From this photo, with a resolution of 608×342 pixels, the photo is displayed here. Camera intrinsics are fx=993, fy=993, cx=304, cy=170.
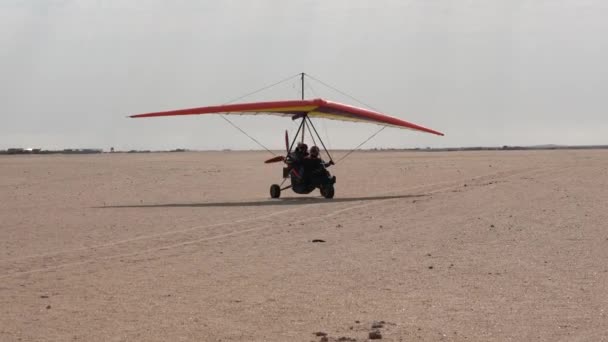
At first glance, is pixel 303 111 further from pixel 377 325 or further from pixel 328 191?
pixel 377 325

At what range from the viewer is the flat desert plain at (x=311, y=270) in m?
7.71

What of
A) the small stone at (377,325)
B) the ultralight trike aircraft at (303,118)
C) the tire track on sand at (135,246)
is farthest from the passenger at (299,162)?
the small stone at (377,325)

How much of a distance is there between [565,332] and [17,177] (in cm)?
2706

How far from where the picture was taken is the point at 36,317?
812 cm

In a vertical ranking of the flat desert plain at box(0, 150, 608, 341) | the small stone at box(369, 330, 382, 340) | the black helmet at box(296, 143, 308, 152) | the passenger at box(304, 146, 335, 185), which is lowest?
the small stone at box(369, 330, 382, 340)

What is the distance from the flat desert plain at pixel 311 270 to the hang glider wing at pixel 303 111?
263cm

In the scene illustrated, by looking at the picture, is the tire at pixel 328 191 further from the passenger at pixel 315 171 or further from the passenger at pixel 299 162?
the passenger at pixel 299 162

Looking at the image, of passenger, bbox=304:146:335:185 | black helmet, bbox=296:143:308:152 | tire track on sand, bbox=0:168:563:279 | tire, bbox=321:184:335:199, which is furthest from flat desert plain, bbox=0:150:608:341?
black helmet, bbox=296:143:308:152

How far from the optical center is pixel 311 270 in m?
10.4

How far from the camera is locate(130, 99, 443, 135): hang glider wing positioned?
2167 cm

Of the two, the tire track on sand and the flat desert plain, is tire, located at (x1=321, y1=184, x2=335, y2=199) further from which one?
the tire track on sand

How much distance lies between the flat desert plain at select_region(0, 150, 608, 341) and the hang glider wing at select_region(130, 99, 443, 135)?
2.63m

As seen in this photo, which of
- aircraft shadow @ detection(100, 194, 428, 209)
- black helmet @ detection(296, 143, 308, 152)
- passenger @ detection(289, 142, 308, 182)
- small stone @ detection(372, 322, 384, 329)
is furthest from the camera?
black helmet @ detection(296, 143, 308, 152)

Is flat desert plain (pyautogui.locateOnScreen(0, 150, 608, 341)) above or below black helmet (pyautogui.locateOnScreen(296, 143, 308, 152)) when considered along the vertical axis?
below
